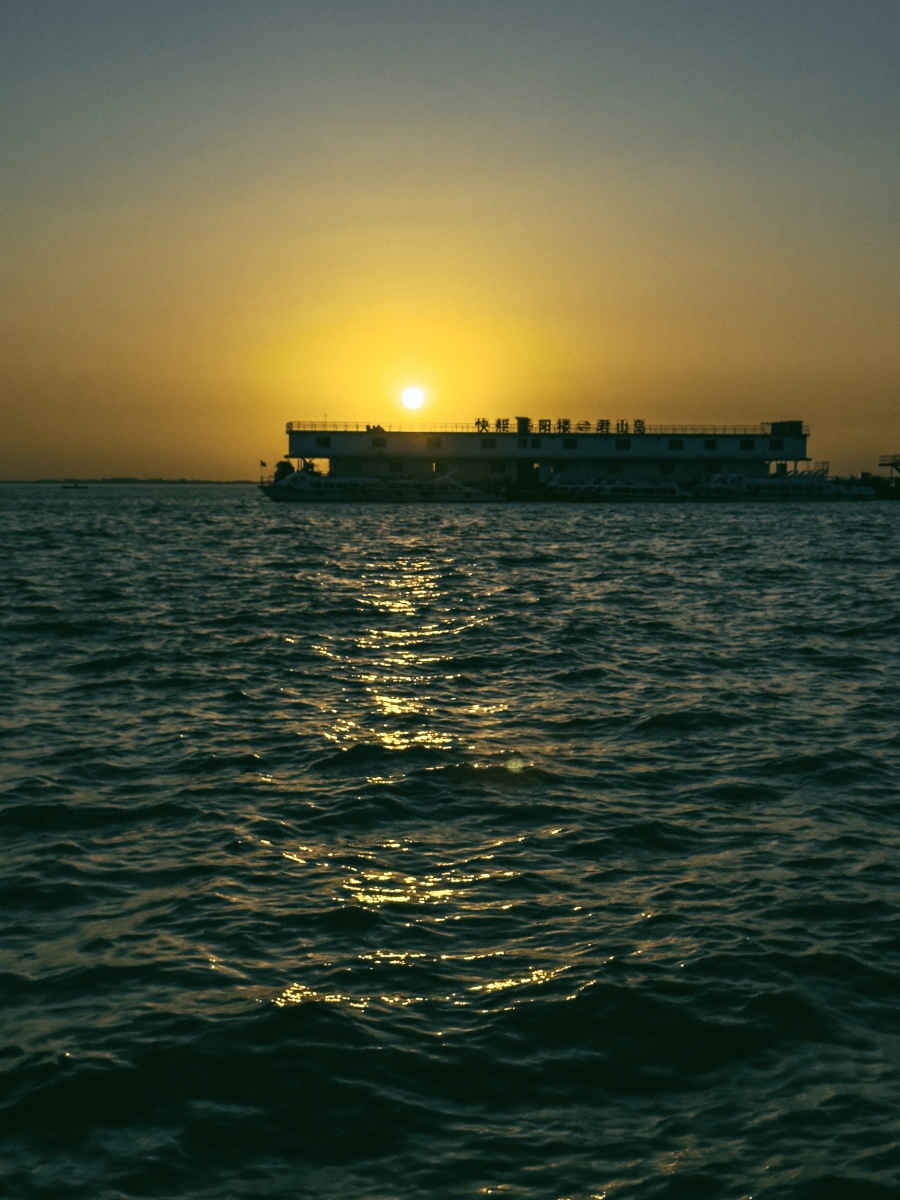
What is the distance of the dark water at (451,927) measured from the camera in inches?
207

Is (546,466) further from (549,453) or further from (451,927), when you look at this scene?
(451,927)

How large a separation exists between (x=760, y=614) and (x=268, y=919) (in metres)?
20.4

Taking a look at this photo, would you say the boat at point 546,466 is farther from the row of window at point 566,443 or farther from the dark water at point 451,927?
the dark water at point 451,927

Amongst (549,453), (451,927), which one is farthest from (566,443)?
(451,927)

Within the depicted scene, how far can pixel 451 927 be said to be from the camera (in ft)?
25.3

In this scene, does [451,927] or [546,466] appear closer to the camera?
[451,927]

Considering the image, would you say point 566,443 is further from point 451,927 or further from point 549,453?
point 451,927

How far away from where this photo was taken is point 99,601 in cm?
2894

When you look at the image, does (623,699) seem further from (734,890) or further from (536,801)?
(734,890)

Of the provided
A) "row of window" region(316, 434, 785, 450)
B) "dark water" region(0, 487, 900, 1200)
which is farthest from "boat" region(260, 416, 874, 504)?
"dark water" region(0, 487, 900, 1200)

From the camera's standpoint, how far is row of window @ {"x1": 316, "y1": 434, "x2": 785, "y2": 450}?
115 m

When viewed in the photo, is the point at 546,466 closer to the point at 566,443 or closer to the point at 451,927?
the point at 566,443

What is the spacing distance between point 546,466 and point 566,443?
3222 millimetres

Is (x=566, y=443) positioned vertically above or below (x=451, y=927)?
above
